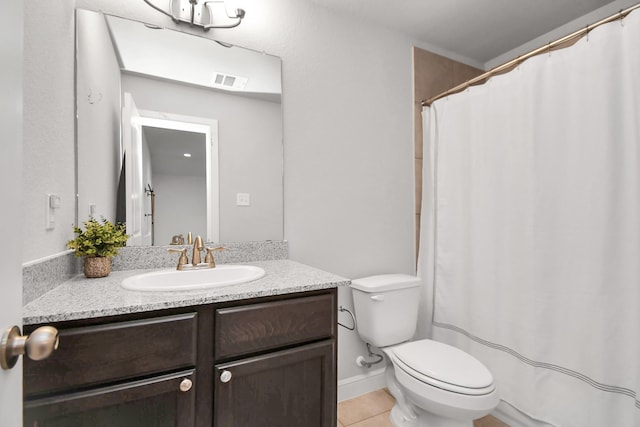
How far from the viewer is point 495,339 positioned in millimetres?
1675

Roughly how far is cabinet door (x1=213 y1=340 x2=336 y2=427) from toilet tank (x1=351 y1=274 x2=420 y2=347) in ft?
2.04

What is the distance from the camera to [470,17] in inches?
76.0

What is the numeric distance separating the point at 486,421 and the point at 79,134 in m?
2.44

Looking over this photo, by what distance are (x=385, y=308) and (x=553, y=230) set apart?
3.02 feet

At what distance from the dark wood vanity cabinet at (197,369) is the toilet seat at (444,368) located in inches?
18.0

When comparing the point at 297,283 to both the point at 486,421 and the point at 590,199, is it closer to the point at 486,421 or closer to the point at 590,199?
the point at 590,199

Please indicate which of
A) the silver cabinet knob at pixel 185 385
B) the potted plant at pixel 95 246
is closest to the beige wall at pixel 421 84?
the silver cabinet knob at pixel 185 385

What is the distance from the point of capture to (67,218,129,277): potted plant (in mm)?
1121

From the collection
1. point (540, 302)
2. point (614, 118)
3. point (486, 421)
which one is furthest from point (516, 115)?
point (486, 421)

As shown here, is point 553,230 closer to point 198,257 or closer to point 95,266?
point 198,257

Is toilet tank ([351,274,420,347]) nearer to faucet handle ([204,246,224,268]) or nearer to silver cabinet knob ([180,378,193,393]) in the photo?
faucet handle ([204,246,224,268])

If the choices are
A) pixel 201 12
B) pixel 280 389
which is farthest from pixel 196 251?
pixel 201 12

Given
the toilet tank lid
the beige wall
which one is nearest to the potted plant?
the toilet tank lid

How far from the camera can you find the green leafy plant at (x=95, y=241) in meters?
1.12
